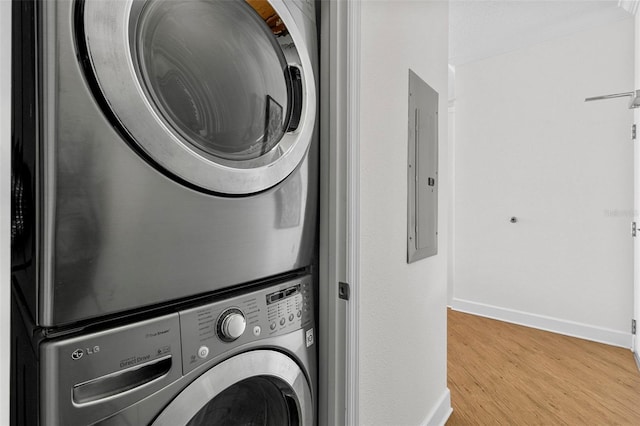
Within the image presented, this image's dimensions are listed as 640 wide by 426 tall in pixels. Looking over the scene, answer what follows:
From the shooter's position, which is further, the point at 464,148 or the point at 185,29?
the point at 464,148

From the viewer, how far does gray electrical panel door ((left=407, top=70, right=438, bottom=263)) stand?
134 cm

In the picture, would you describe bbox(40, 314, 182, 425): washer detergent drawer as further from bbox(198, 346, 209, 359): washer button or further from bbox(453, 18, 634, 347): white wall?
bbox(453, 18, 634, 347): white wall

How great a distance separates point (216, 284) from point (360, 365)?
556 mm

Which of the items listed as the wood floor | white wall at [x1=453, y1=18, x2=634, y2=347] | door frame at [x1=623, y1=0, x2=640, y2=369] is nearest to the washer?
the wood floor

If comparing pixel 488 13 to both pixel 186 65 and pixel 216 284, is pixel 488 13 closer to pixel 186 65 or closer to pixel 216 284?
pixel 186 65

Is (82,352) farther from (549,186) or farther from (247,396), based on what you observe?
(549,186)

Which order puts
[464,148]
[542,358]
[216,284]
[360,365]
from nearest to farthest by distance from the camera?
1. [216,284]
2. [360,365]
3. [542,358]
4. [464,148]

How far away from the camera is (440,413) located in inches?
65.8

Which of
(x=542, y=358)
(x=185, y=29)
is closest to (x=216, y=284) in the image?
(x=185, y=29)

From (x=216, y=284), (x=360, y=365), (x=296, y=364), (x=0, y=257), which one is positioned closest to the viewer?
(x=0, y=257)

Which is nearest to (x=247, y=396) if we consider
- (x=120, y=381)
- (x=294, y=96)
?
(x=120, y=381)

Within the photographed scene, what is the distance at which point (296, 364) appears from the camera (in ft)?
2.86

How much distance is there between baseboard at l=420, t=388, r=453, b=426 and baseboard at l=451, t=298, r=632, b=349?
1.79m

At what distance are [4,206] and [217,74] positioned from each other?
420 millimetres
